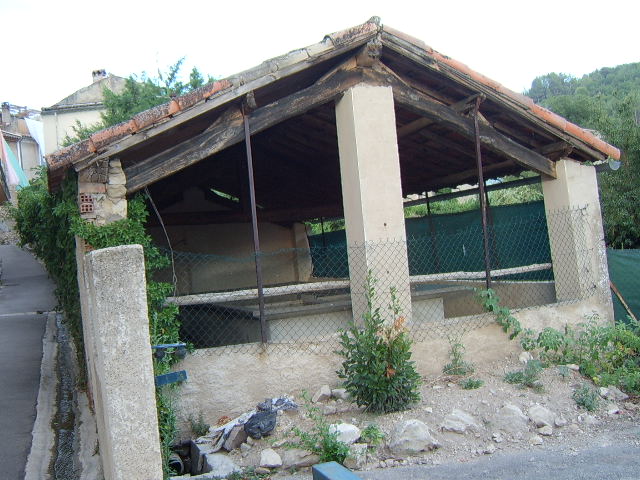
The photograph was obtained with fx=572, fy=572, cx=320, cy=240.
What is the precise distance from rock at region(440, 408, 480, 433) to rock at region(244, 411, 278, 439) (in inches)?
60.4

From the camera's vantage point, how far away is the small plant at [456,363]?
20.7 ft

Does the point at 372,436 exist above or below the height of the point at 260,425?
below

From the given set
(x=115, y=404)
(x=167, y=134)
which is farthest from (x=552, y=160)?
(x=115, y=404)

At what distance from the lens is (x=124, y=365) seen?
146 inches

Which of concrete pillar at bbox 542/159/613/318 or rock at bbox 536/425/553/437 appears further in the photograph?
concrete pillar at bbox 542/159/613/318

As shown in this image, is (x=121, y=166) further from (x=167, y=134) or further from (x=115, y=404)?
(x=115, y=404)

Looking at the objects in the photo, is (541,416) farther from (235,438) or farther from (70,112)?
(70,112)

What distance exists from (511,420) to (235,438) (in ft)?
8.16

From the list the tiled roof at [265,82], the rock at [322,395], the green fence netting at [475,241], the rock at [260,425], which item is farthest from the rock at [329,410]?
the tiled roof at [265,82]

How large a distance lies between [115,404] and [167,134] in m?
2.95

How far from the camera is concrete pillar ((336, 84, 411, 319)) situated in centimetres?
617

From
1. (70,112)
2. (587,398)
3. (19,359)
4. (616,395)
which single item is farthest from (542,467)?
(70,112)

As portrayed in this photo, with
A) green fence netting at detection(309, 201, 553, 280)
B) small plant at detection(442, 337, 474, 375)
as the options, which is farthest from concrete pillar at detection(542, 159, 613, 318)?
small plant at detection(442, 337, 474, 375)

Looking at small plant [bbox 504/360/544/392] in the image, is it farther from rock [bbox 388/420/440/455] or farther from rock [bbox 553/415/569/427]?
rock [bbox 388/420/440/455]
